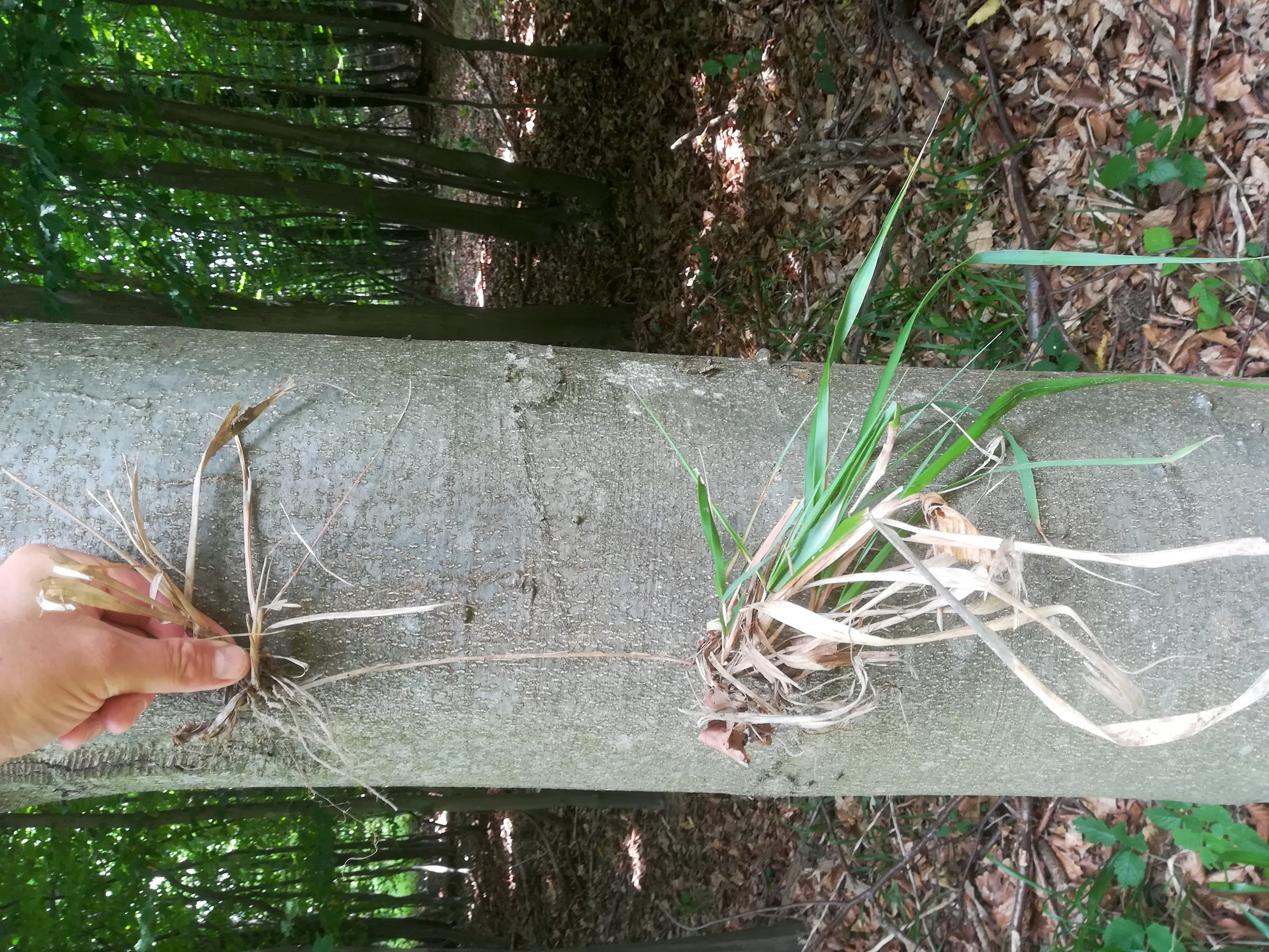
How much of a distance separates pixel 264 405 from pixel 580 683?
0.48 metres

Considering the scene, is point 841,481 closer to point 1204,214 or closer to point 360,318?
point 1204,214

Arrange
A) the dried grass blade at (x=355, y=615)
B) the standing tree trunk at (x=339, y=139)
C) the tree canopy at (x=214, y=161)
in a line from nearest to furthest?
the dried grass blade at (x=355, y=615) < the tree canopy at (x=214, y=161) < the standing tree trunk at (x=339, y=139)

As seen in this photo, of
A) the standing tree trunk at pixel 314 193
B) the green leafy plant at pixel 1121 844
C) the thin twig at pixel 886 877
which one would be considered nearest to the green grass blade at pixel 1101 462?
the green leafy plant at pixel 1121 844

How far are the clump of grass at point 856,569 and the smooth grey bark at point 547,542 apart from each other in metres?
0.04

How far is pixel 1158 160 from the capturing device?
200 cm

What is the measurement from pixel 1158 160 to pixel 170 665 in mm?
2245

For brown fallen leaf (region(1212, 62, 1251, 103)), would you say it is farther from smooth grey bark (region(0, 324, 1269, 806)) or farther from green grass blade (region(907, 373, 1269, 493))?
green grass blade (region(907, 373, 1269, 493))

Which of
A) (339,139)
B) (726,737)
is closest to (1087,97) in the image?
(726,737)

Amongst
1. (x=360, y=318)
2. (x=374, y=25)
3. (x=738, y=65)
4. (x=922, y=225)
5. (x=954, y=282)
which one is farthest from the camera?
(x=374, y=25)

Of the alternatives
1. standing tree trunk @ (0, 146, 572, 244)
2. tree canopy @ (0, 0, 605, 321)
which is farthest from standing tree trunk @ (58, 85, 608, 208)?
standing tree trunk @ (0, 146, 572, 244)

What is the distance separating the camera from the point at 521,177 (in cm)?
455

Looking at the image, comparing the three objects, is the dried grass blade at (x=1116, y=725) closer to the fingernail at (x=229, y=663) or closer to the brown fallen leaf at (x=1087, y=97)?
the fingernail at (x=229, y=663)

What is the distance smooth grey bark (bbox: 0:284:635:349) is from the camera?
266cm

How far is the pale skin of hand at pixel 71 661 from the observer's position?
814 millimetres
